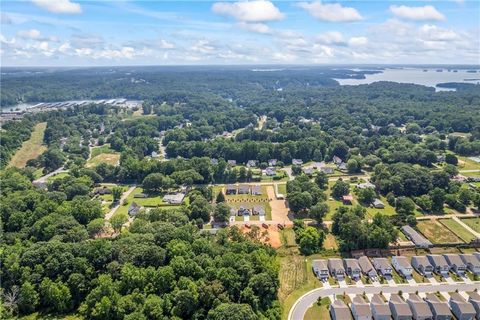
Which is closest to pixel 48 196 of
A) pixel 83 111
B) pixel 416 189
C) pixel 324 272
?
pixel 324 272

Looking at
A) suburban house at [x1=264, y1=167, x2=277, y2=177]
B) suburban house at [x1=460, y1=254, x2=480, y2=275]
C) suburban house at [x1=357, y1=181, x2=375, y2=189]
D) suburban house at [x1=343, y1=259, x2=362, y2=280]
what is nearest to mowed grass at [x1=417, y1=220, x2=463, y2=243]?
suburban house at [x1=460, y1=254, x2=480, y2=275]

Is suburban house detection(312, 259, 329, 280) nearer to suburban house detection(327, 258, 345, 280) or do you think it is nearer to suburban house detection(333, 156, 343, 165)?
suburban house detection(327, 258, 345, 280)

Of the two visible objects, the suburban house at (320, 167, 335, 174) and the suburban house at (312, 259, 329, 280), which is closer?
the suburban house at (312, 259, 329, 280)

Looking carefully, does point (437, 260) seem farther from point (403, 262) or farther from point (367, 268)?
point (367, 268)

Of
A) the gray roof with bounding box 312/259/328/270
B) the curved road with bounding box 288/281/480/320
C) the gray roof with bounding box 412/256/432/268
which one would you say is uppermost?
the gray roof with bounding box 412/256/432/268

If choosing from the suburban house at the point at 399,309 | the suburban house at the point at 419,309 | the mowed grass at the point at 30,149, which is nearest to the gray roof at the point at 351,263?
the suburban house at the point at 399,309

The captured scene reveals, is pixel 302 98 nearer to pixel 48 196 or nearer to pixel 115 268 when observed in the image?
pixel 48 196

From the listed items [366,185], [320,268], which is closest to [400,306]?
[320,268]
